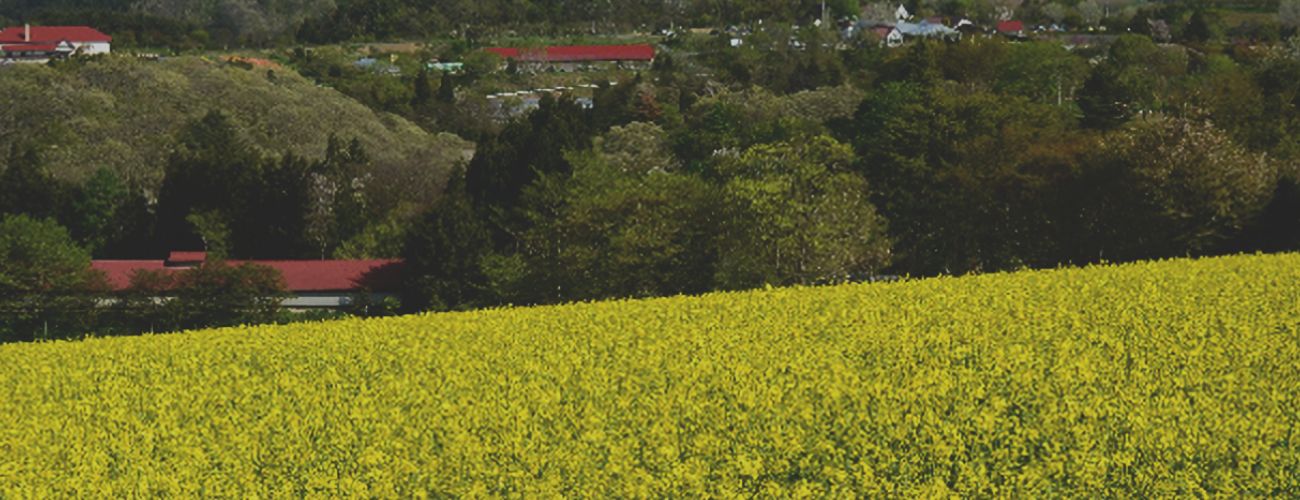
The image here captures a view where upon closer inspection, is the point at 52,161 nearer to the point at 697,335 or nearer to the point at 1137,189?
the point at 1137,189

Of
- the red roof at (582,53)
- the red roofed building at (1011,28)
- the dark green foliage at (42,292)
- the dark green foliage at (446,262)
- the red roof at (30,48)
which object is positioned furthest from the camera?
the red roof at (30,48)

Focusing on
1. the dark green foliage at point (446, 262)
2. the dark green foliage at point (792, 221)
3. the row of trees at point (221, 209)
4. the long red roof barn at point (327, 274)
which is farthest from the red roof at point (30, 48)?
the dark green foliage at point (792, 221)

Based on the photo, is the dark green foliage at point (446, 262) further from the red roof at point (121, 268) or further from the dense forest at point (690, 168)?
the red roof at point (121, 268)

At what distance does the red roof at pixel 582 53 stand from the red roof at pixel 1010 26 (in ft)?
133

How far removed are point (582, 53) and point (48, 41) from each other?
65.2m

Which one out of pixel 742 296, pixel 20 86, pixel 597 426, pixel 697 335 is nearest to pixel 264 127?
pixel 20 86

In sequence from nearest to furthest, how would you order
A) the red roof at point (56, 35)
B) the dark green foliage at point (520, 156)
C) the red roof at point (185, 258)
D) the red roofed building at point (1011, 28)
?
1. the red roof at point (185, 258)
2. the dark green foliage at point (520, 156)
3. the red roofed building at point (1011, 28)
4. the red roof at point (56, 35)

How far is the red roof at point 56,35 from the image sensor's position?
176250 mm

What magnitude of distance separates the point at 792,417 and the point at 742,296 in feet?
49.9

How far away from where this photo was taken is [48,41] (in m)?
178

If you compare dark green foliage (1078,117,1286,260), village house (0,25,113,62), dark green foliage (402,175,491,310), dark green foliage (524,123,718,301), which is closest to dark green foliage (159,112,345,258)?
dark green foliage (402,175,491,310)

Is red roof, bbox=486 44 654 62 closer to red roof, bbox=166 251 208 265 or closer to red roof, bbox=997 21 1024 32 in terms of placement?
red roof, bbox=997 21 1024 32

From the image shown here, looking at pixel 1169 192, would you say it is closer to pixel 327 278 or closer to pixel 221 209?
pixel 327 278

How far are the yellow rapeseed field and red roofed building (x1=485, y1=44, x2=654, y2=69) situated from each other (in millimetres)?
139954
